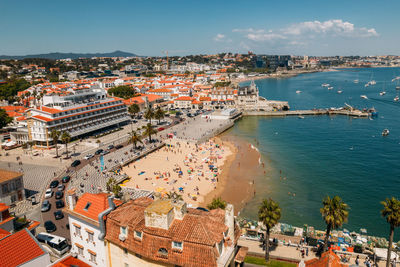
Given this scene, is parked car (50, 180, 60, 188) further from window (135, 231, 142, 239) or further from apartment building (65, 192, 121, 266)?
window (135, 231, 142, 239)

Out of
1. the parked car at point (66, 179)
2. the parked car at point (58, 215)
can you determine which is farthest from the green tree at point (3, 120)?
the parked car at point (58, 215)

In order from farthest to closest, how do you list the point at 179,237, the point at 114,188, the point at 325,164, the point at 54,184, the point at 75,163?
the point at 325,164 → the point at 75,163 → the point at 54,184 → the point at 114,188 → the point at 179,237

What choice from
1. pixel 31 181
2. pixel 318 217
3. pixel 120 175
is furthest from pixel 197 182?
pixel 31 181

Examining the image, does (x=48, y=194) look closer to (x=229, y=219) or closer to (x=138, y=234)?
(x=138, y=234)

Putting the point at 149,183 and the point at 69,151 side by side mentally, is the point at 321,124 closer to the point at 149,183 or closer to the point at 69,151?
the point at 149,183

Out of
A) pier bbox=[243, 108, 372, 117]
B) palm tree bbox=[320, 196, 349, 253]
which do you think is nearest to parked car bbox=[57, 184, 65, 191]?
palm tree bbox=[320, 196, 349, 253]

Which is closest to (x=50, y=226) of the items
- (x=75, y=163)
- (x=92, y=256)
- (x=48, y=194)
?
(x=48, y=194)
